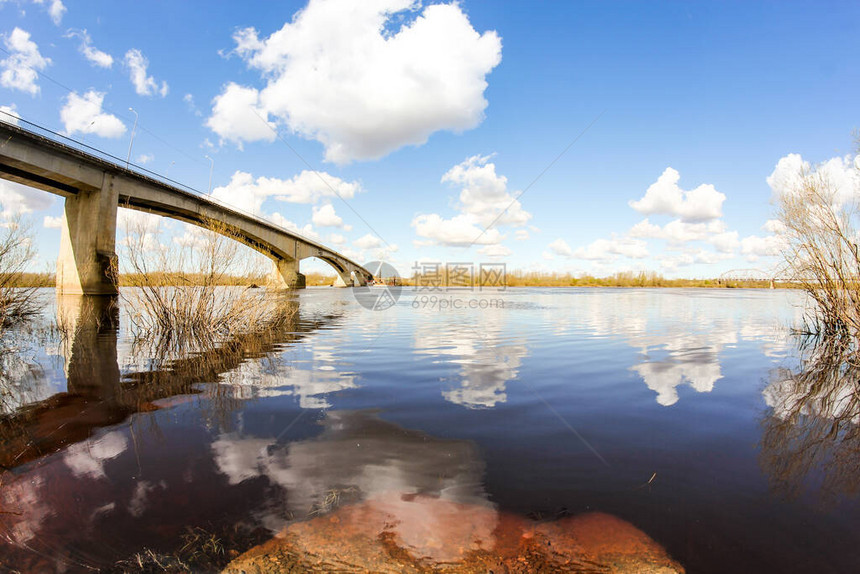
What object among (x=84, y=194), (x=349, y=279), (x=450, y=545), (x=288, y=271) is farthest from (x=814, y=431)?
(x=349, y=279)

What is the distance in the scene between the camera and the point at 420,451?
195 inches

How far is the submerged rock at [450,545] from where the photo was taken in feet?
9.46

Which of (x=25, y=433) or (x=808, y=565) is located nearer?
(x=808, y=565)

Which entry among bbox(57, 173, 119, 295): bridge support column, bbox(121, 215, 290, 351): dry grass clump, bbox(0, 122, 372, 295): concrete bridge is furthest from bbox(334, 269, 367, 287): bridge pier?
bbox(121, 215, 290, 351): dry grass clump

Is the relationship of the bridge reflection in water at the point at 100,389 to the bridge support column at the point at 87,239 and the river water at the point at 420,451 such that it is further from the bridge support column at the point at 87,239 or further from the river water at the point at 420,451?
the bridge support column at the point at 87,239

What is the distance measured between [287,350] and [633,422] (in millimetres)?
9848

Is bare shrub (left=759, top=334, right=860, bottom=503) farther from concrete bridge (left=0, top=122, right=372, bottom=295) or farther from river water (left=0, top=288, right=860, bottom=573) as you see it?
concrete bridge (left=0, top=122, right=372, bottom=295)

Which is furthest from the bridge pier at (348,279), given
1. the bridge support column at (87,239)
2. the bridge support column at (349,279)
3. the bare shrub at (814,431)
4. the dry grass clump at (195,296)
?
the bare shrub at (814,431)

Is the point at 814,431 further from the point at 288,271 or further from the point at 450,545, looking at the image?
the point at 288,271

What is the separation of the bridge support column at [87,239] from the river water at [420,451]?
26890mm

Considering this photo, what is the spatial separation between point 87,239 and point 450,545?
3998 cm

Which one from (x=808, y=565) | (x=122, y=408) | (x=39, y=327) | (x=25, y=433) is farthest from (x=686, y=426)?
(x=39, y=327)

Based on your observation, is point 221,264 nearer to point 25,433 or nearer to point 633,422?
point 25,433

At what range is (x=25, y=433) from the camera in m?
5.51
